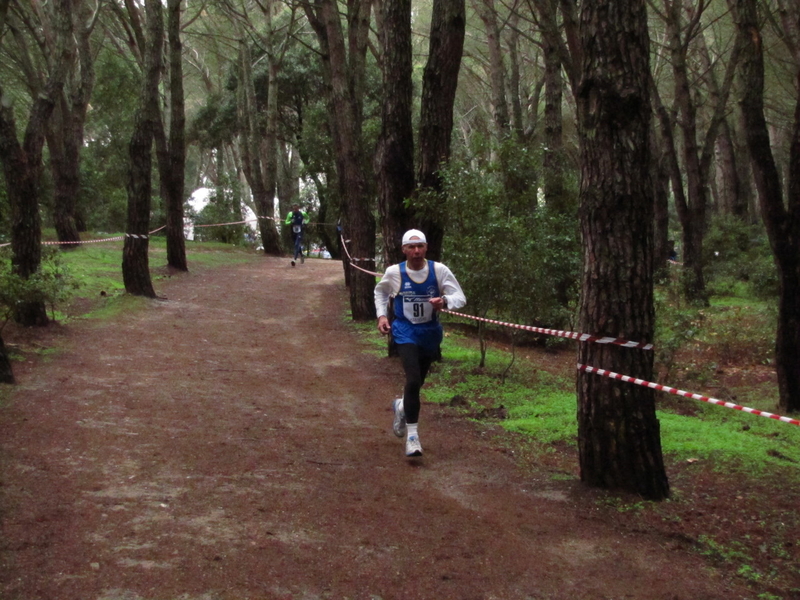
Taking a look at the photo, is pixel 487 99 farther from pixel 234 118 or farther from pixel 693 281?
pixel 693 281

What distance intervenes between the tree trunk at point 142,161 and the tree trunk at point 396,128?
194 inches

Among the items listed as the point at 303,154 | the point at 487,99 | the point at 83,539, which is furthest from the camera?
the point at 487,99

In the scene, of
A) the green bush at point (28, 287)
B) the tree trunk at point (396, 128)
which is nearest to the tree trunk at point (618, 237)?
the tree trunk at point (396, 128)

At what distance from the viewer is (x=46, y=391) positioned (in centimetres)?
828

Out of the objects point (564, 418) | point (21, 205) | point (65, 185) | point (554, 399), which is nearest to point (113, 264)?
point (65, 185)

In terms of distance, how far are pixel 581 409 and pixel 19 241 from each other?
7.98m

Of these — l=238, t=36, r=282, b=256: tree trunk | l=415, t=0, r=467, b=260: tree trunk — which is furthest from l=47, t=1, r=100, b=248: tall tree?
l=415, t=0, r=467, b=260: tree trunk

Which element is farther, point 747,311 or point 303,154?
point 303,154

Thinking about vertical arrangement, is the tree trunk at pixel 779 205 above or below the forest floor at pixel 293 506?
above

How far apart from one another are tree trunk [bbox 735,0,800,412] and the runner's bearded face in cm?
487

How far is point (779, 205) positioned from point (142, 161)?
1032 cm

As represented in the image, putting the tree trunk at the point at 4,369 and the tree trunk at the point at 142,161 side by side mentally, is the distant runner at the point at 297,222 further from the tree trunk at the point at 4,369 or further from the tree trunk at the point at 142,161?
the tree trunk at the point at 4,369

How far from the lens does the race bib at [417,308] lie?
6.91m

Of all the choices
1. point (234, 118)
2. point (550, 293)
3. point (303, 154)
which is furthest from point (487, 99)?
point (550, 293)
